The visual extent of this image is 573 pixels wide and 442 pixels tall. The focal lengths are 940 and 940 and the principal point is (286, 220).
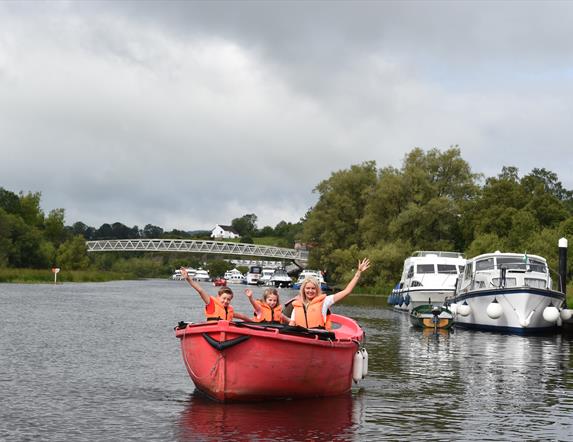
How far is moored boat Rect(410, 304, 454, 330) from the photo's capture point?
38594 millimetres

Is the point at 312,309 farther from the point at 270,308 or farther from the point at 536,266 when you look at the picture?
the point at 536,266

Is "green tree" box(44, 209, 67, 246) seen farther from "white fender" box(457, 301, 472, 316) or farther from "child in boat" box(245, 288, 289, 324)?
"child in boat" box(245, 288, 289, 324)

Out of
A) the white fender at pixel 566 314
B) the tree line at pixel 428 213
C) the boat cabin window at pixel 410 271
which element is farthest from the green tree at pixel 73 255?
the white fender at pixel 566 314

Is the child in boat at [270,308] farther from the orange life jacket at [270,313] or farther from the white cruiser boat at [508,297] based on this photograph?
the white cruiser boat at [508,297]

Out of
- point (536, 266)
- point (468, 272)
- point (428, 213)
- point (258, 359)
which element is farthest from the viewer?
point (428, 213)

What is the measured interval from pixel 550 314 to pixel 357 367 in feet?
63.9

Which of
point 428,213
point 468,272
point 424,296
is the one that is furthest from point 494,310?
point 428,213

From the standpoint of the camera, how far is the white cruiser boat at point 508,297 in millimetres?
36531

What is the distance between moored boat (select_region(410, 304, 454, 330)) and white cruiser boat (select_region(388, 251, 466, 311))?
11.0 m

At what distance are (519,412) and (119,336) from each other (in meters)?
17.7

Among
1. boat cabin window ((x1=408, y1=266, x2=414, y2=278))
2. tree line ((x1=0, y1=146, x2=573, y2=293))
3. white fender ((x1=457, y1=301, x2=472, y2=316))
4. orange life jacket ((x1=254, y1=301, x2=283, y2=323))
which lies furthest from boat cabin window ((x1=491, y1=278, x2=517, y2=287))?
tree line ((x1=0, y1=146, x2=573, y2=293))

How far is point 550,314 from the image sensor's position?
119 feet

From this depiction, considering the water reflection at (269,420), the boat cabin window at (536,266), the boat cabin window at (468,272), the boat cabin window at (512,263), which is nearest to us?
the water reflection at (269,420)

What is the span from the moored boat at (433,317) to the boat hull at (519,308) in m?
1.30
